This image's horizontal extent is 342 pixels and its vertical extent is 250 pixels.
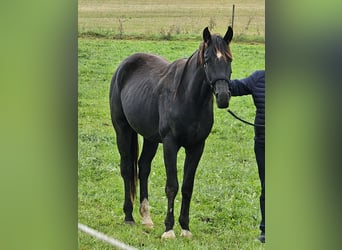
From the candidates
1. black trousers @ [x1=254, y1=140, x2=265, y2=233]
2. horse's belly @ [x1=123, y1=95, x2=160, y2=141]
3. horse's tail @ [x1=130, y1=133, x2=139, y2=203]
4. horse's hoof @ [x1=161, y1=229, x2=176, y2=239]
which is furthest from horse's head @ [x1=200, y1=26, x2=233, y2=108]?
horse's hoof @ [x1=161, y1=229, x2=176, y2=239]

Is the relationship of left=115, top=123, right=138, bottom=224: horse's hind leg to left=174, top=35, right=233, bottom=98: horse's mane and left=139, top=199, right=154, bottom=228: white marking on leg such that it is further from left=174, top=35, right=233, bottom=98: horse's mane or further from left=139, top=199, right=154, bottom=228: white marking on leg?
left=174, top=35, right=233, bottom=98: horse's mane

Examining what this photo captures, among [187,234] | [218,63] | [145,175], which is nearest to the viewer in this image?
[218,63]

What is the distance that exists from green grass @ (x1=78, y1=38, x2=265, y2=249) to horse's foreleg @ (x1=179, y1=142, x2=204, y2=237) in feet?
0.07

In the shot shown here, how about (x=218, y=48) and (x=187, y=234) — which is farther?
(x=187, y=234)

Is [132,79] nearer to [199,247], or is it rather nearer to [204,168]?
[204,168]

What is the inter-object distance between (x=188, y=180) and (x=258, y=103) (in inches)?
16.0

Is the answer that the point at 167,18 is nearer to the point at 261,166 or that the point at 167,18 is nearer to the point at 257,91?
the point at 257,91

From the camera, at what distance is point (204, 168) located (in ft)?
8.66

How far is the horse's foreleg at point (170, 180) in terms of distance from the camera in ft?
8.71

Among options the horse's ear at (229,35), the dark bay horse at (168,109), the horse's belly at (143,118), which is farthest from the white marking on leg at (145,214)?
the horse's ear at (229,35)

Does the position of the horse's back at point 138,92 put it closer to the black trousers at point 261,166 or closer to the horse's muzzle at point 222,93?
the horse's muzzle at point 222,93

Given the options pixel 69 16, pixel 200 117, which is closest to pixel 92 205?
pixel 200 117

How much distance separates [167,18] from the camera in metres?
2.66

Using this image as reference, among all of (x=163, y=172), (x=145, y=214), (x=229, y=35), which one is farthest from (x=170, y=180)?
(x=229, y=35)
